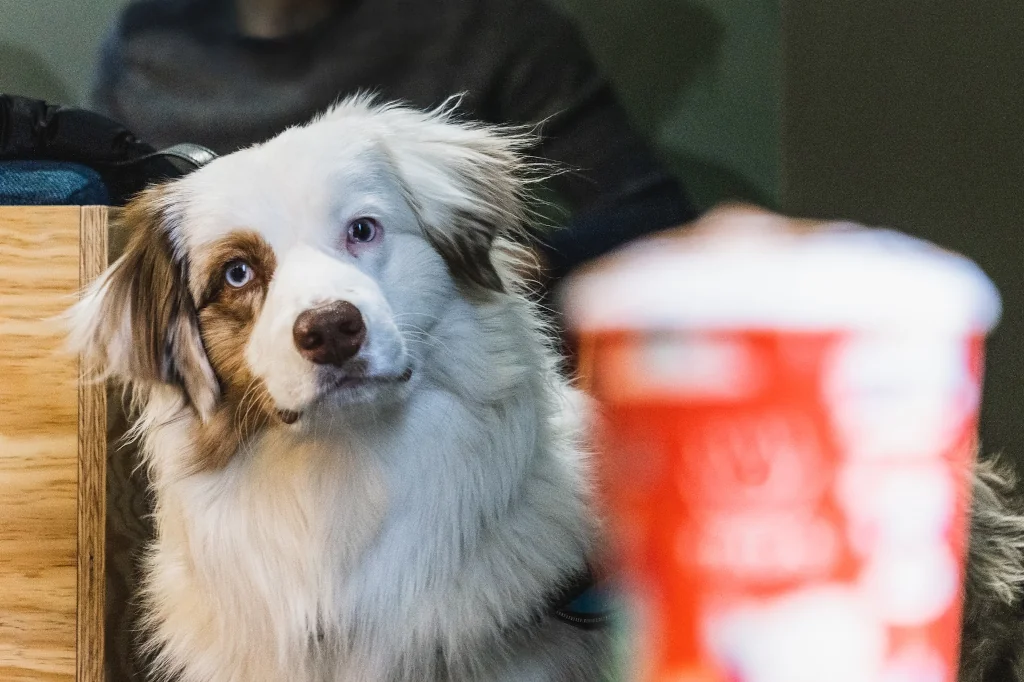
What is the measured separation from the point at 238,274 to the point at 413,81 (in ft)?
1.06

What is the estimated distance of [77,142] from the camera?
1.04 metres

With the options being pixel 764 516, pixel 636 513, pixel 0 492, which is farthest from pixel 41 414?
pixel 764 516

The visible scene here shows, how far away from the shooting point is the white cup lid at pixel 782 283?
37.2 inches

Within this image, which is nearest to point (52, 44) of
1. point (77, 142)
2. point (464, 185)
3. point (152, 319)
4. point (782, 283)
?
point (77, 142)

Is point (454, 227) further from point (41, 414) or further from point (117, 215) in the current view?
point (41, 414)

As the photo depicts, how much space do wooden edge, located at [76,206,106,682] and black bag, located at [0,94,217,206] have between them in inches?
9.9

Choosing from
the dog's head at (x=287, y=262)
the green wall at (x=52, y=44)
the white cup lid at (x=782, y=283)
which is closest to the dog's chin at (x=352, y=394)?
the dog's head at (x=287, y=262)

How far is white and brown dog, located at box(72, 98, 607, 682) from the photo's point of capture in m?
0.89

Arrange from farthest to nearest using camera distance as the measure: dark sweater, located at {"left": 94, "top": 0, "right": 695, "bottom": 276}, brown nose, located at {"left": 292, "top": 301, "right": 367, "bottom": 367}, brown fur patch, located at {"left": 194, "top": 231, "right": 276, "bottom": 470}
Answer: dark sweater, located at {"left": 94, "top": 0, "right": 695, "bottom": 276}, brown fur patch, located at {"left": 194, "top": 231, "right": 276, "bottom": 470}, brown nose, located at {"left": 292, "top": 301, "right": 367, "bottom": 367}

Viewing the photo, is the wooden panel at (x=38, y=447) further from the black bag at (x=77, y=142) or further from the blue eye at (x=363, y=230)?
the blue eye at (x=363, y=230)

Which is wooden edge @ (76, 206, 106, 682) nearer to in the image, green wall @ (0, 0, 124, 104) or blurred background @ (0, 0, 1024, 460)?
green wall @ (0, 0, 124, 104)

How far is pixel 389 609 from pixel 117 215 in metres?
0.55

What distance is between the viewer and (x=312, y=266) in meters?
0.83

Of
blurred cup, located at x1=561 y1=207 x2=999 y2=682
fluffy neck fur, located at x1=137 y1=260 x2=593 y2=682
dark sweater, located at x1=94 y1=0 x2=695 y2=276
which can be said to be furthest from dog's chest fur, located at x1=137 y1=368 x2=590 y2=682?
dark sweater, located at x1=94 y1=0 x2=695 y2=276
